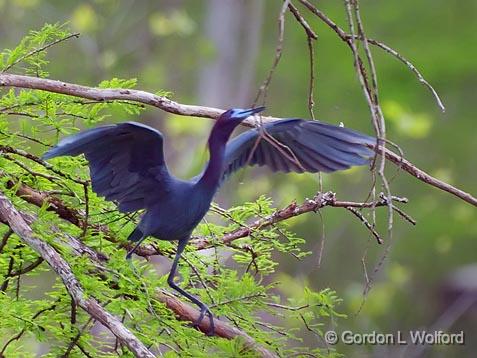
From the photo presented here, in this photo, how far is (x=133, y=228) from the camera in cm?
313

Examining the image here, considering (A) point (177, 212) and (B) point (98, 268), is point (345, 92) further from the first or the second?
(B) point (98, 268)

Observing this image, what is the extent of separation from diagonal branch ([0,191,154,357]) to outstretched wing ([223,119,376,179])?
665mm

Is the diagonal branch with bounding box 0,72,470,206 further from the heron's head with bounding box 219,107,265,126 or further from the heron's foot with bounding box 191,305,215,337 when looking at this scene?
the heron's foot with bounding box 191,305,215,337

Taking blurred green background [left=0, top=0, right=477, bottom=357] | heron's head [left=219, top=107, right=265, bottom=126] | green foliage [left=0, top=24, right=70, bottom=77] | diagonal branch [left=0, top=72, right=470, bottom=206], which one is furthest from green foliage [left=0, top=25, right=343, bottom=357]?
blurred green background [left=0, top=0, right=477, bottom=357]

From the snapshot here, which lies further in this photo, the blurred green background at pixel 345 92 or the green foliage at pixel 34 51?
the blurred green background at pixel 345 92

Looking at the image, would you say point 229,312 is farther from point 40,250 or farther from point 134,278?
point 40,250

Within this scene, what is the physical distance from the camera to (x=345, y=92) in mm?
11039

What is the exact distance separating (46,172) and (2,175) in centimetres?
18

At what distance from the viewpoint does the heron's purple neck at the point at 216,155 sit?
8.89 feet

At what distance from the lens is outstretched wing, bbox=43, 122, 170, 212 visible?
9.08 feet

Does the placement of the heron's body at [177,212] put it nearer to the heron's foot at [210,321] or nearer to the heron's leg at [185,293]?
the heron's leg at [185,293]

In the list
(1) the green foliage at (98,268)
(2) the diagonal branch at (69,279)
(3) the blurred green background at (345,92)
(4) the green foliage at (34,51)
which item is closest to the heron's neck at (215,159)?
(1) the green foliage at (98,268)

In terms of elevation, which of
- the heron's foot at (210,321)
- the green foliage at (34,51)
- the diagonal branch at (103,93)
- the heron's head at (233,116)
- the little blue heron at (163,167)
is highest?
the green foliage at (34,51)

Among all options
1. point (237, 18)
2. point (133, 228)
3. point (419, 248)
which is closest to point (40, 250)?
point (133, 228)
